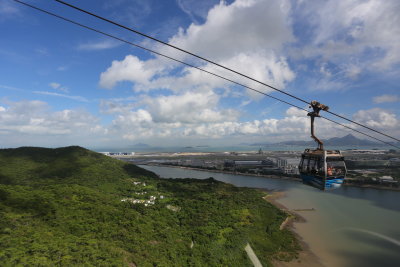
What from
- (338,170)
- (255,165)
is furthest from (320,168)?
(255,165)

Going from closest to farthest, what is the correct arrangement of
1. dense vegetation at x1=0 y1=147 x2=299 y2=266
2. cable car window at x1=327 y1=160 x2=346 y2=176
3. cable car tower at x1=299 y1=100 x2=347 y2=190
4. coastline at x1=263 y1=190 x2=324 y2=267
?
cable car tower at x1=299 y1=100 x2=347 y2=190 → cable car window at x1=327 y1=160 x2=346 y2=176 → dense vegetation at x1=0 y1=147 x2=299 y2=266 → coastline at x1=263 y1=190 x2=324 y2=267

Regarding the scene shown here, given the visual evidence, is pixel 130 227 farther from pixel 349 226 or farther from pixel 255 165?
pixel 255 165

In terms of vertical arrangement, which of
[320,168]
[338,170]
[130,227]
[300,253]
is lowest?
[300,253]

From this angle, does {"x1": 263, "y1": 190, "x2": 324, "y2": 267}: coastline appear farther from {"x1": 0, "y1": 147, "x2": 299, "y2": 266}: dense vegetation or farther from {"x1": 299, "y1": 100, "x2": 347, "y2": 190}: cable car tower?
{"x1": 299, "y1": 100, "x2": 347, "y2": 190}: cable car tower

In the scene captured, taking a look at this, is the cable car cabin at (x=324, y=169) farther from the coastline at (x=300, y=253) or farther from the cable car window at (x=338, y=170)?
the coastline at (x=300, y=253)

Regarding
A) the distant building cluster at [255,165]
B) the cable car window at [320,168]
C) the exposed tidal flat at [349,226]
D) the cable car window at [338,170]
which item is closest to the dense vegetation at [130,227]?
the exposed tidal flat at [349,226]

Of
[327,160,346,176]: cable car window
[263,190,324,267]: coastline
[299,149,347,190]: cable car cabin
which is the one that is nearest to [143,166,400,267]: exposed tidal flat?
[263,190,324,267]: coastline

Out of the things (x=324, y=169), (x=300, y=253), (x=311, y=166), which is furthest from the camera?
(x=300, y=253)

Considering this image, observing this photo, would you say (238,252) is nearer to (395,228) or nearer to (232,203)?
(232,203)
